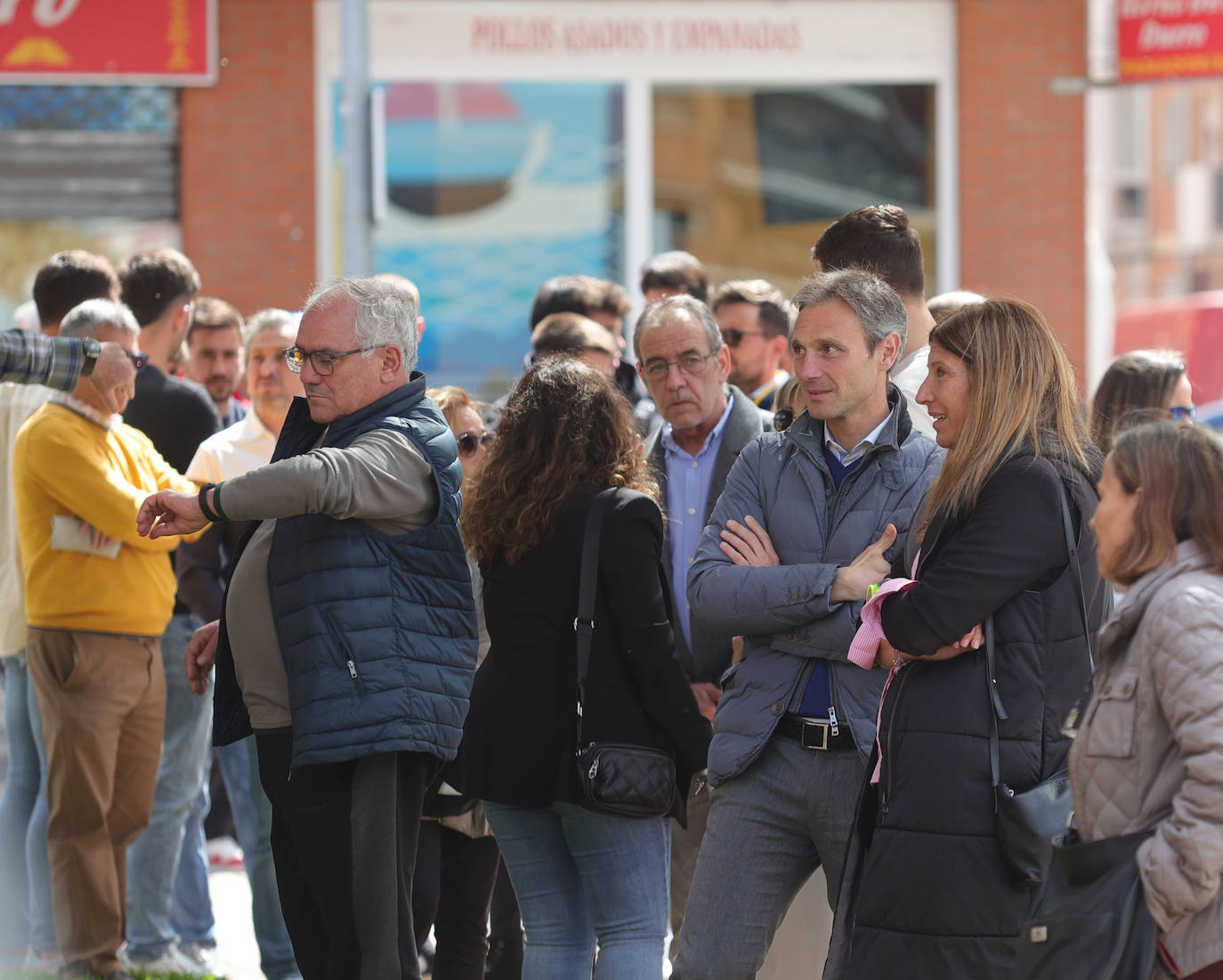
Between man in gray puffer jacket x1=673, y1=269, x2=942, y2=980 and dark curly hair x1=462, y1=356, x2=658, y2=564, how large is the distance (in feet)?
1.19

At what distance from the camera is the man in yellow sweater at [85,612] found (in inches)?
201

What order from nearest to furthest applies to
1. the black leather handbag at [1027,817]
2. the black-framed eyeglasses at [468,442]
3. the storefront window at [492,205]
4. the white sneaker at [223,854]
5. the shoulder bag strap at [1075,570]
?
the black leather handbag at [1027,817] → the shoulder bag strap at [1075,570] → the black-framed eyeglasses at [468,442] → the white sneaker at [223,854] → the storefront window at [492,205]

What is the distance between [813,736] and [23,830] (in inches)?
123

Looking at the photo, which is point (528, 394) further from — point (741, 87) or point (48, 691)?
point (741, 87)

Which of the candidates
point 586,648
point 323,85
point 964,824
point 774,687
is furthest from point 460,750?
point 323,85

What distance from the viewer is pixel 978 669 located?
3.46 m

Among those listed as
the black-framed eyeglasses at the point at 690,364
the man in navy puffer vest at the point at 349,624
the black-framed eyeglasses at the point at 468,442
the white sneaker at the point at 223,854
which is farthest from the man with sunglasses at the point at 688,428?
the white sneaker at the point at 223,854

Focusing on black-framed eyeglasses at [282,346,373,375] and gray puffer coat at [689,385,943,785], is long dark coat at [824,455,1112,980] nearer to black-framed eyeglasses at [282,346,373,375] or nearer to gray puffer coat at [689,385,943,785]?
gray puffer coat at [689,385,943,785]

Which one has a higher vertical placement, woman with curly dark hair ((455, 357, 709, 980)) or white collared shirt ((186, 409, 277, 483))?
white collared shirt ((186, 409, 277, 483))

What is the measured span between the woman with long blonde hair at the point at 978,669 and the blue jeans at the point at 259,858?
255 cm

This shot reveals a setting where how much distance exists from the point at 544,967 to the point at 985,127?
7.37 m

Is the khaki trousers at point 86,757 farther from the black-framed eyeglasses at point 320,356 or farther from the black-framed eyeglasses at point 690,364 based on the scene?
the black-framed eyeglasses at point 690,364

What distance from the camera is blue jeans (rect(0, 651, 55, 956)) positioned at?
5.42 meters

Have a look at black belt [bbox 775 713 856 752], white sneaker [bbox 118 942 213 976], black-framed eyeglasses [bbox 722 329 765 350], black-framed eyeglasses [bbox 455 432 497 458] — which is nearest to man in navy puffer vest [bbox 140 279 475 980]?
black belt [bbox 775 713 856 752]
